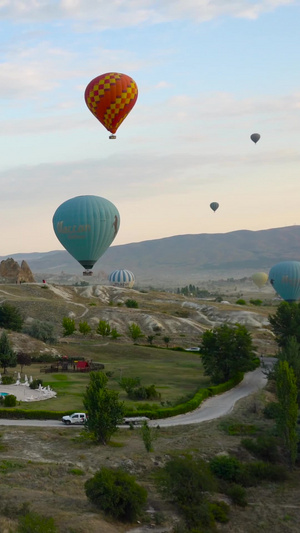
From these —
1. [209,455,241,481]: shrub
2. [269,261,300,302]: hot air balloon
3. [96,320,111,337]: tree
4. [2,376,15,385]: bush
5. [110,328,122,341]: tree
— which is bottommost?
[209,455,241,481]: shrub

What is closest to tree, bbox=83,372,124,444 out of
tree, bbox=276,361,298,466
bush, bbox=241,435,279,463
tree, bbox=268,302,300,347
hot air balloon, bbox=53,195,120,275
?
bush, bbox=241,435,279,463

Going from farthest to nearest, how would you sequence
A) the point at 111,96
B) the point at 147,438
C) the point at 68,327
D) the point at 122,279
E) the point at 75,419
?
1. the point at 122,279
2. the point at 68,327
3. the point at 111,96
4. the point at 75,419
5. the point at 147,438

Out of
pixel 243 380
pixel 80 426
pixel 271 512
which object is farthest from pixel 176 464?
pixel 243 380

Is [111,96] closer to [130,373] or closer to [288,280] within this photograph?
[130,373]

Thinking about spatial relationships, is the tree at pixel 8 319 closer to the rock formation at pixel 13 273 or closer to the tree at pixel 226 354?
the tree at pixel 226 354

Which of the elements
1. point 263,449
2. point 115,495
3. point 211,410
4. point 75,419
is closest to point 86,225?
point 211,410

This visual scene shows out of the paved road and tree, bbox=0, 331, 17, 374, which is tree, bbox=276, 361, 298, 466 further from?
tree, bbox=0, 331, 17, 374

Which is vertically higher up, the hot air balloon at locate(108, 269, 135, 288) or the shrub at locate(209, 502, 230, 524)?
the hot air balloon at locate(108, 269, 135, 288)

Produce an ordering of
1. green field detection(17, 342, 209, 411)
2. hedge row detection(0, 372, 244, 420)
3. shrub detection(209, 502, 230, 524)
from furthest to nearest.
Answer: green field detection(17, 342, 209, 411) < hedge row detection(0, 372, 244, 420) < shrub detection(209, 502, 230, 524)
